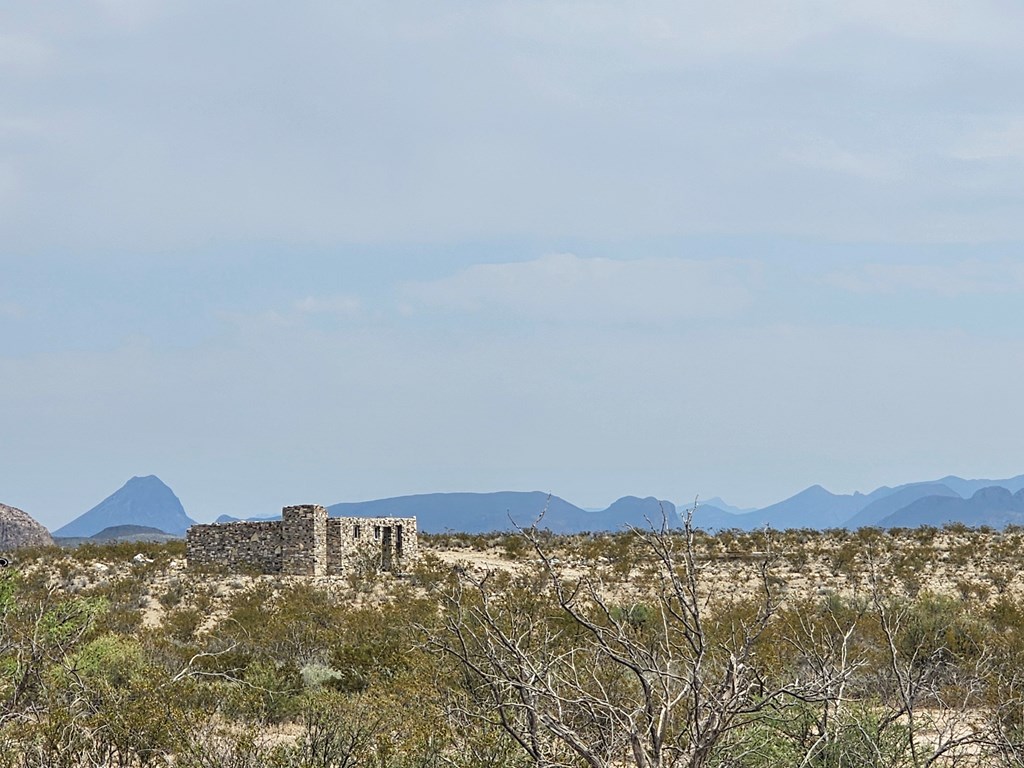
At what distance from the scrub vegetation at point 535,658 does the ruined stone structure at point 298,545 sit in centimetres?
132

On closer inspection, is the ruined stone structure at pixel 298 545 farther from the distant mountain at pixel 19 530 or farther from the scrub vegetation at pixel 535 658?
the distant mountain at pixel 19 530

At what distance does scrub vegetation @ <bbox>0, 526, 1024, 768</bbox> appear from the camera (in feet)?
19.0

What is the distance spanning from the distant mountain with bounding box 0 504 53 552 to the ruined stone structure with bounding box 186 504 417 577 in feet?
65.4

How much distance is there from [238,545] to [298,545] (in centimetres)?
214

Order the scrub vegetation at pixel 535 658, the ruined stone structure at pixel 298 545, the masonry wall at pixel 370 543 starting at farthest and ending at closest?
the masonry wall at pixel 370 543 < the ruined stone structure at pixel 298 545 < the scrub vegetation at pixel 535 658

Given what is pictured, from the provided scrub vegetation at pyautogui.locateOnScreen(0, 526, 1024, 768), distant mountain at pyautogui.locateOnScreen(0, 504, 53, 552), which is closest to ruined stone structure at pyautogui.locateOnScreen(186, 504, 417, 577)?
scrub vegetation at pyautogui.locateOnScreen(0, 526, 1024, 768)

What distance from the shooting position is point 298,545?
3159 cm

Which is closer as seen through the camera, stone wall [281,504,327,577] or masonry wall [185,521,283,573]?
stone wall [281,504,327,577]

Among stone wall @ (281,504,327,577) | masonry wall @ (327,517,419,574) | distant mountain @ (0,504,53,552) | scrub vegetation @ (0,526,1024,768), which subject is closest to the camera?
scrub vegetation @ (0,526,1024,768)

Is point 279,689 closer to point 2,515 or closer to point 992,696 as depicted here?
point 992,696

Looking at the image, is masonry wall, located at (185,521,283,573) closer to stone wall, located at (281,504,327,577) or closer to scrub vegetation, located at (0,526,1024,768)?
stone wall, located at (281,504,327,577)

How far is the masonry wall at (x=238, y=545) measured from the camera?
3200 centimetres

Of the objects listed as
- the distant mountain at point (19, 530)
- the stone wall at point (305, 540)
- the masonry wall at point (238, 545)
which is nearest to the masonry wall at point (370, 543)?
the stone wall at point (305, 540)

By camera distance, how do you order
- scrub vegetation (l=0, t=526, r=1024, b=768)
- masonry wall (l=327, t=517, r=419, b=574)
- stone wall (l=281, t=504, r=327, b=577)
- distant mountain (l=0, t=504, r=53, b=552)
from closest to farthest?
scrub vegetation (l=0, t=526, r=1024, b=768) < stone wall (l=281, t=504, r=327, b=577) < masonry wall (l=327, t=517, r=419, b=574) < distant mountain (l=0, t=504, r=53, b=552)
